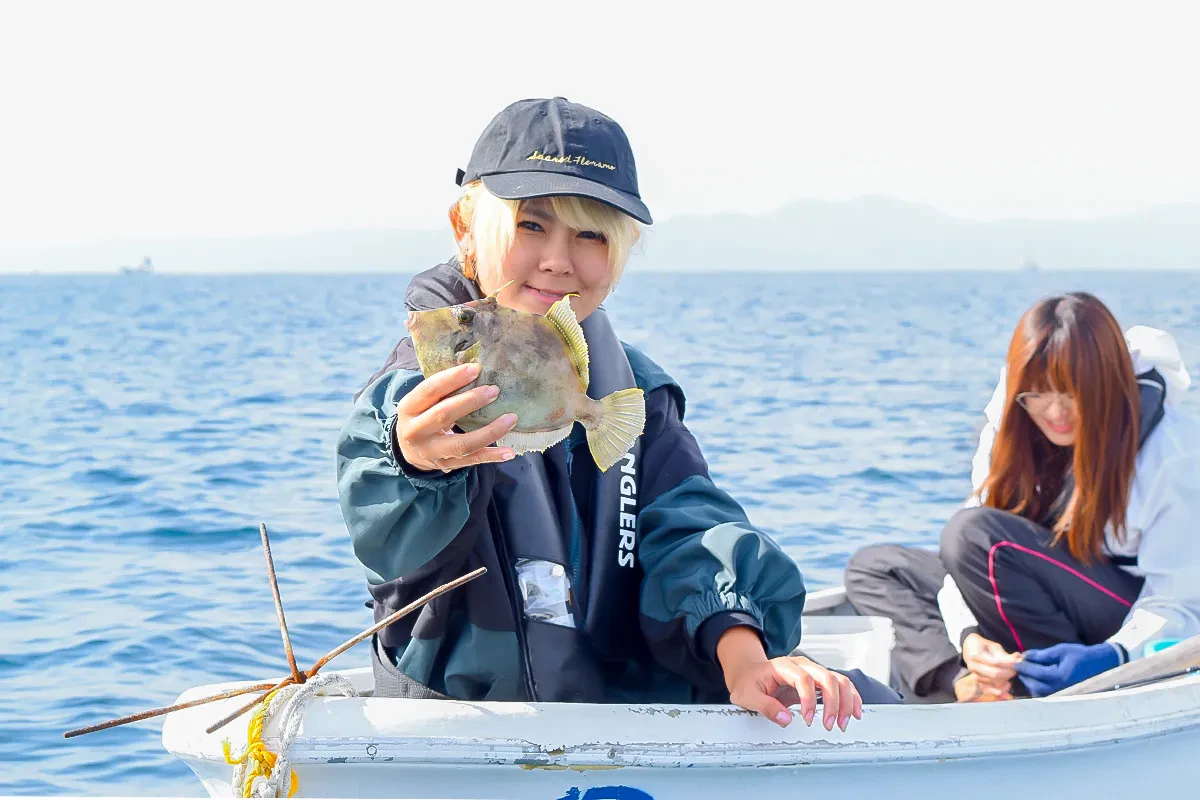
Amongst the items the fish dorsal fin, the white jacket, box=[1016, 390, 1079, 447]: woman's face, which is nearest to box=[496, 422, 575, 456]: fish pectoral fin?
the fish dorsal fin

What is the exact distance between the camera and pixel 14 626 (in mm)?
6594

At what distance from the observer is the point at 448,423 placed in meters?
2.05

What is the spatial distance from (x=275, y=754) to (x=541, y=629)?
1.95 feet

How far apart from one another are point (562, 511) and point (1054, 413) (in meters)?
2.13

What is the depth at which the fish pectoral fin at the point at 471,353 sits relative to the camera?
6.79ft

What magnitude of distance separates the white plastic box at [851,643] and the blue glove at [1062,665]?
2.04ft

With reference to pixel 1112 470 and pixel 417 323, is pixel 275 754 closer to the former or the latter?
pixel 417 323

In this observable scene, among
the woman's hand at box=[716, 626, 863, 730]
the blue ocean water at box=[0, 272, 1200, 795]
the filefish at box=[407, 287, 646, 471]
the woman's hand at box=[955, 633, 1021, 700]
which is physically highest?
the filefish at box=[407, 287, 646, 471]

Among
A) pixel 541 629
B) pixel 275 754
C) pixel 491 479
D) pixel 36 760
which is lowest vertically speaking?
pixel 36 760

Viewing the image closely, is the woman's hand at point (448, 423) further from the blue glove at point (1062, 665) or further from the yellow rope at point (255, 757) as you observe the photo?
the blue glove at point (1062, 665)

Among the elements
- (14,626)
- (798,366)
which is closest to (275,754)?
(14,626)

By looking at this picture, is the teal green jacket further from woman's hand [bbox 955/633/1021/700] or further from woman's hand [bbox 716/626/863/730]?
woman's hand [bbox 955/633/1021/700]

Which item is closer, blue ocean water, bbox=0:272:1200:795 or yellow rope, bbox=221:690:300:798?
yellow rope, bbox=221:690:300:798

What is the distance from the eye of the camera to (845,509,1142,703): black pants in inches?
158
